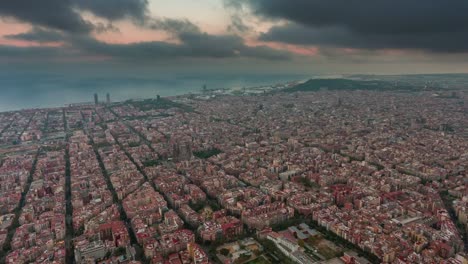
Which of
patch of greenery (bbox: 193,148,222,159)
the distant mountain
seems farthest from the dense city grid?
the distant mountain

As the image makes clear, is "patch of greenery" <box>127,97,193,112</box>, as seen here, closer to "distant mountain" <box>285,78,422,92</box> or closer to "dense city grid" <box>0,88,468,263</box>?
"dense city grid" <box>0,88,468,263</box>

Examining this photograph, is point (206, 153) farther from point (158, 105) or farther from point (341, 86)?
point (341, 86)

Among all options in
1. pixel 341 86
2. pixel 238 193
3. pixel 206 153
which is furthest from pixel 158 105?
pixel 341 86

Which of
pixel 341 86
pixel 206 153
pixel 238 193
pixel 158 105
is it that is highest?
pixel 341 86

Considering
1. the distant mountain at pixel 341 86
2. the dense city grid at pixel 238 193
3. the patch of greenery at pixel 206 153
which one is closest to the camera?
the dense city grid at pixel 238 193

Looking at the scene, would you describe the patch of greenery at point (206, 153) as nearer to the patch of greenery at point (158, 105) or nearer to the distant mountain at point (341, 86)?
the patch of greenery at point (158, 105)

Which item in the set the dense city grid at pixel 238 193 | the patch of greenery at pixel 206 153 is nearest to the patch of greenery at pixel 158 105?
the dense city grid at pixel 238 193

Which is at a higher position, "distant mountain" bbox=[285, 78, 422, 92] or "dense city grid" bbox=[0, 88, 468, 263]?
→ "distant mountain" bbox=[285, 78, 422, 92]

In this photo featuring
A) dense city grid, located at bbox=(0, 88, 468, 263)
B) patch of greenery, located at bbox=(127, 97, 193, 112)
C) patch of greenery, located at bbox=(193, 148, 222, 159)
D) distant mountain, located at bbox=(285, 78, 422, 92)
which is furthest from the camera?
distant mountain, located at bbox=(285, 78, 422, 92)
